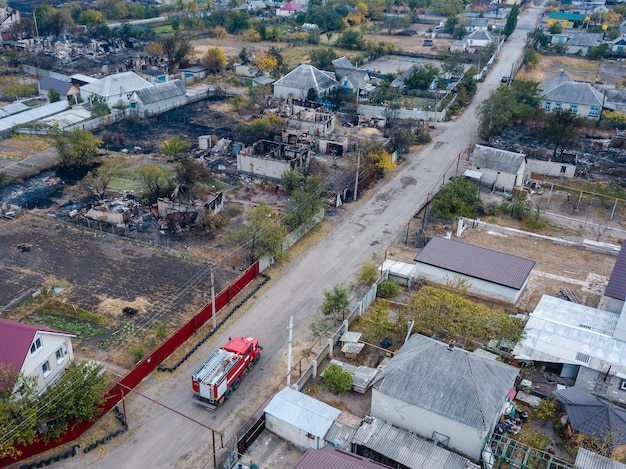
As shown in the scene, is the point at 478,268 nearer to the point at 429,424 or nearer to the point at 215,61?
the point at 429,424

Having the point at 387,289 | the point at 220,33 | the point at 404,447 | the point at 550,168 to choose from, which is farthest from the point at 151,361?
the point at 220,33

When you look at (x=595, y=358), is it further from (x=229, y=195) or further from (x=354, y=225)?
(x=229, y=195)

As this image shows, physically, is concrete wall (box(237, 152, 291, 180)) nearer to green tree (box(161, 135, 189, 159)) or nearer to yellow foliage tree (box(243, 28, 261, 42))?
green tree (box(161, 135, 189, 159))

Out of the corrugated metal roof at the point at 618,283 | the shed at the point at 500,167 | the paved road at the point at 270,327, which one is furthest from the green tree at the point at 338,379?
the shed at the point at 500,167

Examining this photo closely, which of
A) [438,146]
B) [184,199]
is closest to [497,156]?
[438,146]

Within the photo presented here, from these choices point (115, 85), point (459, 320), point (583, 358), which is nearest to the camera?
point (583, 358)
